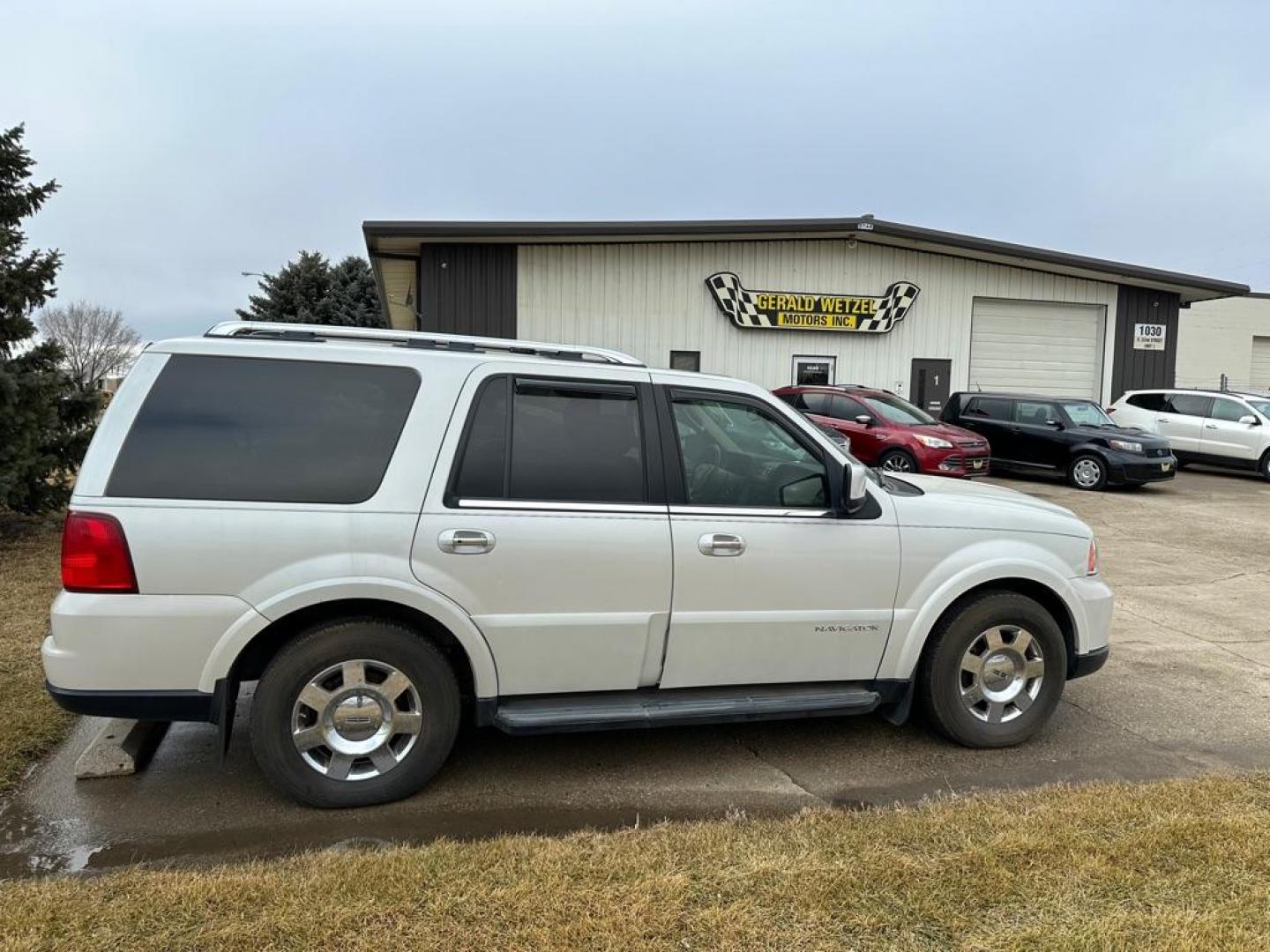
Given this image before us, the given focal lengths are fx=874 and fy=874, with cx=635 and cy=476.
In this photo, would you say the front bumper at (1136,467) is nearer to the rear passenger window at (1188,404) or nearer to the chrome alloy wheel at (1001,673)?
the rear passenger window at (1188,404)

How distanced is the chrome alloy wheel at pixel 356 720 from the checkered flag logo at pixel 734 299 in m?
16.2

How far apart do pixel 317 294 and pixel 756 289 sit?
33403 mm

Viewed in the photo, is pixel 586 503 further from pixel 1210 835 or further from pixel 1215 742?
pixel 1215 742

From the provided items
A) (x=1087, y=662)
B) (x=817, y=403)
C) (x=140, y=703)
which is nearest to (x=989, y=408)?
(x=817, y=403)

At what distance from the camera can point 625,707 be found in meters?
3.78

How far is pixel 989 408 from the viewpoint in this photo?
56.9 ft

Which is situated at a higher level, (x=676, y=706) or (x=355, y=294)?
(x=355, y=294)

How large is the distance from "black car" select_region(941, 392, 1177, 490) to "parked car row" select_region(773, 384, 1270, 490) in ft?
0.06

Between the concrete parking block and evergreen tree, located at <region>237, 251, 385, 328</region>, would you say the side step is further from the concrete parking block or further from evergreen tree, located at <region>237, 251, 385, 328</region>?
evergreen tree, located at <region>237, 251, 385, 328</region>

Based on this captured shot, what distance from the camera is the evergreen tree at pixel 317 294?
4497 cm

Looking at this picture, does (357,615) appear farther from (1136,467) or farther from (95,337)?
(95,337)

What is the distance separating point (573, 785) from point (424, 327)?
50.6 feet

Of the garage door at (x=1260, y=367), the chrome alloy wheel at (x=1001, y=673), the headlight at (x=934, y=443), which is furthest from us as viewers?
the garage door at (x=1260, y=367)

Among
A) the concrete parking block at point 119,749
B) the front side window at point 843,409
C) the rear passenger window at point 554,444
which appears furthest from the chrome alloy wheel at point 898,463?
the concrete parking block at point 119,749
